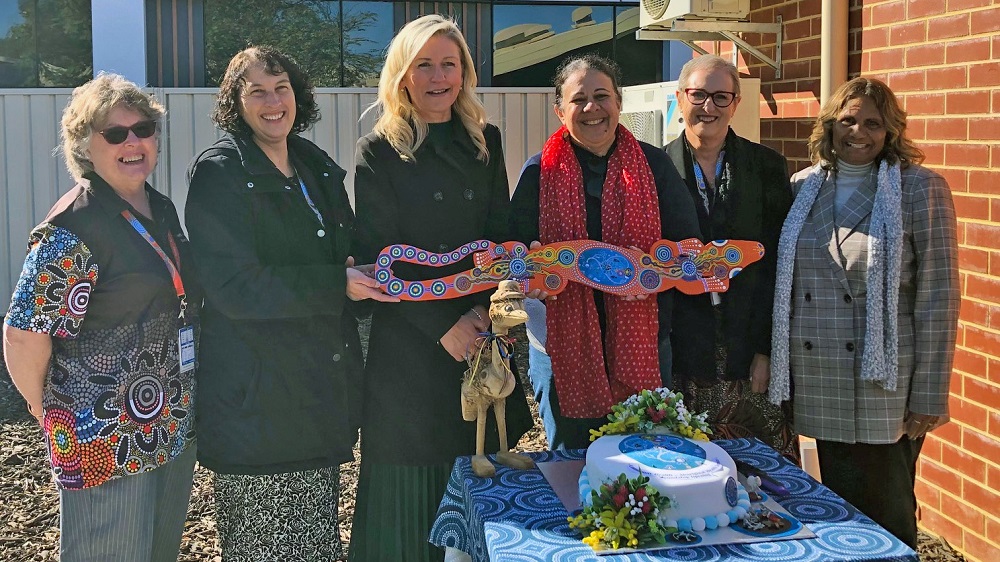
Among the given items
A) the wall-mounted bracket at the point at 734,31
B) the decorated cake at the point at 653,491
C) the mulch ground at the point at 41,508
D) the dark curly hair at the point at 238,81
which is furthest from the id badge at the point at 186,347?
the wall-mounted bracket at the point at 734,31

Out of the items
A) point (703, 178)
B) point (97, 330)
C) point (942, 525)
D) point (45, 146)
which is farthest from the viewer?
point (45, 146)

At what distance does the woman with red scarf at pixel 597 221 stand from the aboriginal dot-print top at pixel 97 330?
1.32m

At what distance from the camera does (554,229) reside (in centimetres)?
328

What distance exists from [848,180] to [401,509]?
2.04m

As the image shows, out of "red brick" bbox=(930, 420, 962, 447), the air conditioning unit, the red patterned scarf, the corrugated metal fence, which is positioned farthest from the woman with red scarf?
the corrugated metal fence

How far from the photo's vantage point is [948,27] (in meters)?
4.04

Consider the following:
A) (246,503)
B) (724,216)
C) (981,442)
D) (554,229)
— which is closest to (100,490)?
(246,503)

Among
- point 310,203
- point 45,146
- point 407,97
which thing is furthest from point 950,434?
point 45,146

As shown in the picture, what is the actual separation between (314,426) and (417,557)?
65 centimetres

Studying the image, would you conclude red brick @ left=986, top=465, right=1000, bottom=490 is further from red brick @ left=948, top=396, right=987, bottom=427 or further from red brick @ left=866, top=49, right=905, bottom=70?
red brick @ left=866, top=49, right=905, bottom=70

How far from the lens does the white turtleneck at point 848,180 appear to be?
3354mm

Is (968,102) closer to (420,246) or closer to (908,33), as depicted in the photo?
(908,33)

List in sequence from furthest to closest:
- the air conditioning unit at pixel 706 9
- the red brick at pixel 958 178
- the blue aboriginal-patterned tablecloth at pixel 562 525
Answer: the air conditioning unit at pixel 706 9
the red brick at pixel 958 178
the blue aboriginal-patterned tablecloth at pixel 562 525

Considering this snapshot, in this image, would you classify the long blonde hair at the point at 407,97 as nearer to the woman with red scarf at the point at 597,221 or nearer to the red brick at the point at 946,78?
the woman with red scarf at the point at 597,221
